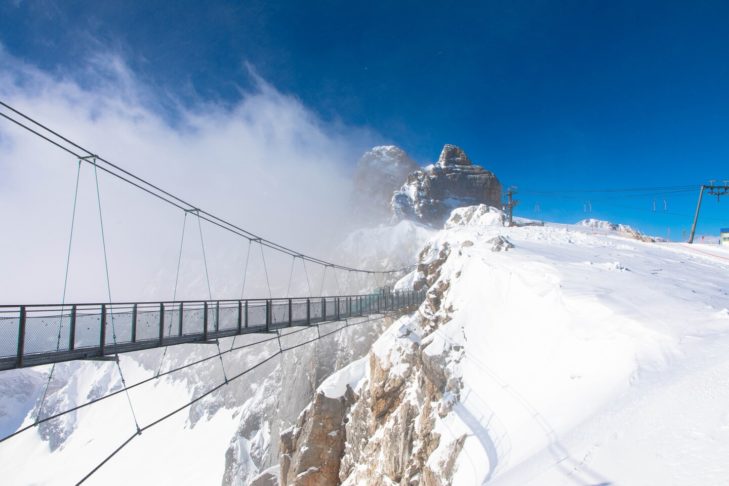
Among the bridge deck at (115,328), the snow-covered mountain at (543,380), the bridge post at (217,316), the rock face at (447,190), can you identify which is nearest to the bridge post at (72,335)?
the bridge deck at (115,328)

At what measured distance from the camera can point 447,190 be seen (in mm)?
114312

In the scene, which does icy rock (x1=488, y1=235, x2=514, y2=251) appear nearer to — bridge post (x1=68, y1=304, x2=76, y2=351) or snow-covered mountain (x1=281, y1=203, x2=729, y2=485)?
snow-covered mountain (x1=281, y1=203, x2=729, y2=485)

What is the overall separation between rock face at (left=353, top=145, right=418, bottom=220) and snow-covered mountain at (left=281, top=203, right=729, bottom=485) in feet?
371

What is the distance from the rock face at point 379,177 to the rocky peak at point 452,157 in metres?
30.7

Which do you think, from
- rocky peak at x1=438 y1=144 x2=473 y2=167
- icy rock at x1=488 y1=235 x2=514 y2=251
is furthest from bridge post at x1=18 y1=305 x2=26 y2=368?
rocky peak at x1=438 y1=144 x2=473 y2=167

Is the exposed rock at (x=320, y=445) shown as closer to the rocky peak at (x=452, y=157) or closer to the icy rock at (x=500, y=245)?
the icy rock at (x=500, y=245)

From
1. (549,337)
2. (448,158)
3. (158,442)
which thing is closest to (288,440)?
(549,337)

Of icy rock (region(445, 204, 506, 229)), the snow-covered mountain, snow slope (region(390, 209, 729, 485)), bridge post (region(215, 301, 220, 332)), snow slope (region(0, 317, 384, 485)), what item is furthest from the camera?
snow slope (region(0, 317, 384, 485))

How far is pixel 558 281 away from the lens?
19219mm

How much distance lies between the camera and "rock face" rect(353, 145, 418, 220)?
483 feet

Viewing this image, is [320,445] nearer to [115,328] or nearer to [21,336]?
[115,328]

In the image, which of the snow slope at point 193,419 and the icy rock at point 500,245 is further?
the snow slope at point 193,419

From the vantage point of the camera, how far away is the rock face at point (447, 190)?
11244 cm

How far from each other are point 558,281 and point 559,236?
20.8 m
